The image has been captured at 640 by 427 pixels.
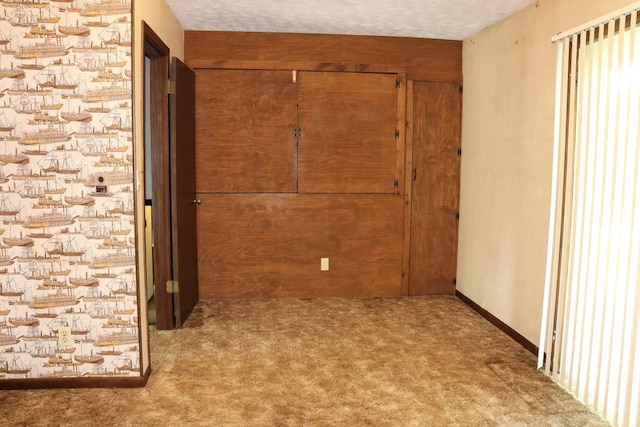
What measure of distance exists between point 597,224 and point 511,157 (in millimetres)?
1200

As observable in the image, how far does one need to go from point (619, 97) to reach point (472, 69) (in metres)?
2.11

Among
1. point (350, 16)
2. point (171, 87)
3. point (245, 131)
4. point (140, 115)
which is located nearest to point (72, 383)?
point (140, 115)

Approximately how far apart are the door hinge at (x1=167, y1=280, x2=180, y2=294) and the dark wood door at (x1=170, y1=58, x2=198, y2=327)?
2 centimetres

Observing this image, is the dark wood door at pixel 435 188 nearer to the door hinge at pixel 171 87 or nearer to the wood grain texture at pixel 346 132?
the wood grain texture at pixel 346 132

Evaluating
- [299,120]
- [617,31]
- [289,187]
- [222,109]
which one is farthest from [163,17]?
[617,31]

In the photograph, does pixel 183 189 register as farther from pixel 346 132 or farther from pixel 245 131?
pixel 346 132

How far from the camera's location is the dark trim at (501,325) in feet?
11.1

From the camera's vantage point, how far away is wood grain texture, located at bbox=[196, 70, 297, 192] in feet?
14.4

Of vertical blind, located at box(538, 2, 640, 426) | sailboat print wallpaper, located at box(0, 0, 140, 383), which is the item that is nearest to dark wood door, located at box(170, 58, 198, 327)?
sailboat print wallpaper, located at box(0, 0, 140, 383)

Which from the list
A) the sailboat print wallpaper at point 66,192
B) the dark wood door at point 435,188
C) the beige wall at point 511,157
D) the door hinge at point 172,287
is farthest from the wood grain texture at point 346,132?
the sailboat print wallpaper at point 66,192

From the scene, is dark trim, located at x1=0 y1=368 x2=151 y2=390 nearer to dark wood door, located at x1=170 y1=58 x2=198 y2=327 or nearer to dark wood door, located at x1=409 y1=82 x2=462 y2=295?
dark wood door, located at x1=170 y1=58 x2=198 y2=327

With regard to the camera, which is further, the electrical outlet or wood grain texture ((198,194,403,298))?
wood grain texture ((198,194,403,298))

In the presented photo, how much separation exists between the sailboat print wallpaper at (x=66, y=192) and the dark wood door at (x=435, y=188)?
275 cm

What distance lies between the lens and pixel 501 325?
3805 mm
